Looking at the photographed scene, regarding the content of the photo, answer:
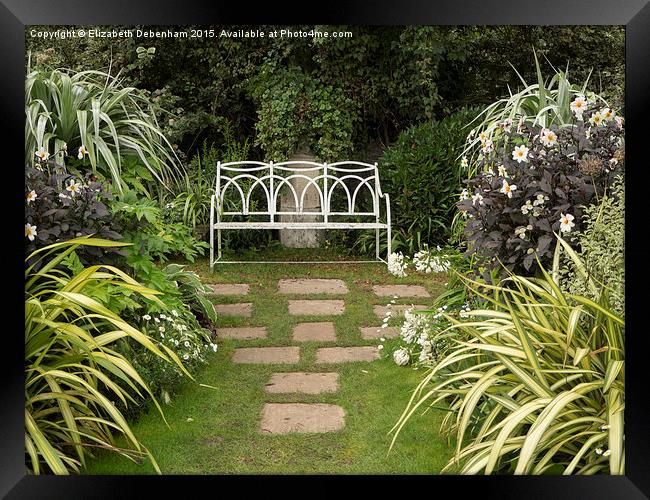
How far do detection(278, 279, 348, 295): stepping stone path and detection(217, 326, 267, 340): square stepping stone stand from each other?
2.21 ft

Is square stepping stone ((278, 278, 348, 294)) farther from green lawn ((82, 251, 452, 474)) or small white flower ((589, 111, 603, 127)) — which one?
small white flower ((589, 111, 603, 127))

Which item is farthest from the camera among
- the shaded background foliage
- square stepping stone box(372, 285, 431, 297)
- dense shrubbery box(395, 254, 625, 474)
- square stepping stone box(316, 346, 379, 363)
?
the shaded background foliage

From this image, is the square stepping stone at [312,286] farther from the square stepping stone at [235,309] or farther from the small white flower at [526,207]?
the small white flower at [526,207]

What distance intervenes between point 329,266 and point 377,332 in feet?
4.45

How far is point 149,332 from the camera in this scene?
3.00m

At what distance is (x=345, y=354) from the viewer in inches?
139

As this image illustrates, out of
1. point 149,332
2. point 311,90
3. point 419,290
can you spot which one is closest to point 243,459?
point 149,332

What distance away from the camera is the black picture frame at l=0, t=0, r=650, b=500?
1776mm

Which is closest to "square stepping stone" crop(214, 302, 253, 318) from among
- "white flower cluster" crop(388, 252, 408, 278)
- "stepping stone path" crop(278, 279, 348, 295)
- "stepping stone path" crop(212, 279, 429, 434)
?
"stepping stone path" crop(212, 279, 429, 434)

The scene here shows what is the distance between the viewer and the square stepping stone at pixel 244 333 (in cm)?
380
